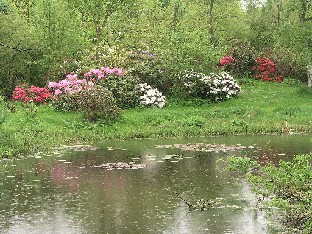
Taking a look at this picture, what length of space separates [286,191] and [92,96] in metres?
18.4

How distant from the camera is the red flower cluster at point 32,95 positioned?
104ft

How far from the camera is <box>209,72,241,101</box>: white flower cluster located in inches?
1297

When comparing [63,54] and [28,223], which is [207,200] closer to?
[28,223]

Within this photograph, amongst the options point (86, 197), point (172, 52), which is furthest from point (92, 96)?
point (86, 197)

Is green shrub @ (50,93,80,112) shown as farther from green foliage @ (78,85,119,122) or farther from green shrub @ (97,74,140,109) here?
green shrub @ (97,74,140,109)

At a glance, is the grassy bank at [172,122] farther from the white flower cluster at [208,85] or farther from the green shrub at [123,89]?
the green shrub at [123,89]

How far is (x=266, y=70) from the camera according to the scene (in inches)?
1549

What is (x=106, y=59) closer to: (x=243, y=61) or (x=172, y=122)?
(x=172, y=122)

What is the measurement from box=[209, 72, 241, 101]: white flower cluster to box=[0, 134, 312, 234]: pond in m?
9.97

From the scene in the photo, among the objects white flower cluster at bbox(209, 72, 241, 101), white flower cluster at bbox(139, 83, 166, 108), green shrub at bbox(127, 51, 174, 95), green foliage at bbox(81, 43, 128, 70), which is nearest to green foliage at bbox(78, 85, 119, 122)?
white flower cluster at bbox(139, 83, 166, 108)

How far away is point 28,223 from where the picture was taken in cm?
1165

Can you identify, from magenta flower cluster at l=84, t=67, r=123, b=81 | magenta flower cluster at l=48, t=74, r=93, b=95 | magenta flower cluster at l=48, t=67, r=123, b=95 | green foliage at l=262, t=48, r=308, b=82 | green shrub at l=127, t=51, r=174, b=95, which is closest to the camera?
magenta flower cluster at l=48, t=74, r=93, b=95

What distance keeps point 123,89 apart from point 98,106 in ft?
13.2

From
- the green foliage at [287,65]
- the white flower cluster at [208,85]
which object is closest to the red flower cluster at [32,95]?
the white flower cluster at [208,85]
